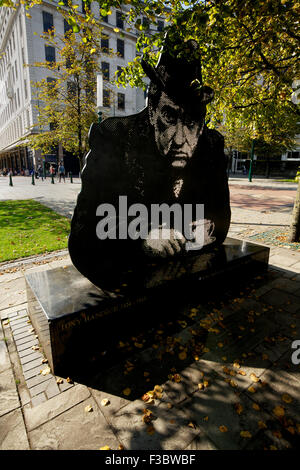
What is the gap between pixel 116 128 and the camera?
147 inches

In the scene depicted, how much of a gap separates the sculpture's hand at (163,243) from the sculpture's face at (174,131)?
1.31 m

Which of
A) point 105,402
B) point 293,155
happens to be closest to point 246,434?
point 105,402

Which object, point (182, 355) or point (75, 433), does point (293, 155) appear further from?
point (75, 433)

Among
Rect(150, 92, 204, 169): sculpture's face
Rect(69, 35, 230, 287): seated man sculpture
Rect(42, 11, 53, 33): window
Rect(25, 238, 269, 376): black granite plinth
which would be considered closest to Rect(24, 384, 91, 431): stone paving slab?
Rect(25, 238, 269, 376): black granite plinth

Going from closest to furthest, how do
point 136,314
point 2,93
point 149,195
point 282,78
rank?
point 136,314 → point 149,195 → point 282,78 → point 2,93

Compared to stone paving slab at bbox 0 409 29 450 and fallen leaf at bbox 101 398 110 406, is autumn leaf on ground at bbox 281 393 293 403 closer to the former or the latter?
fallen leaf at bbox 101 398 110 406

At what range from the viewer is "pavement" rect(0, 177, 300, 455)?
2350 millimetres

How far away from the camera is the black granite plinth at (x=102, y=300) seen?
10.1 ft

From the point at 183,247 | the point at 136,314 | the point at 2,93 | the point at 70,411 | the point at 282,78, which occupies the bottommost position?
the point at 70,411

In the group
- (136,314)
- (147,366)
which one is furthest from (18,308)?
(147,366)

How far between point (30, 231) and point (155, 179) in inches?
244
